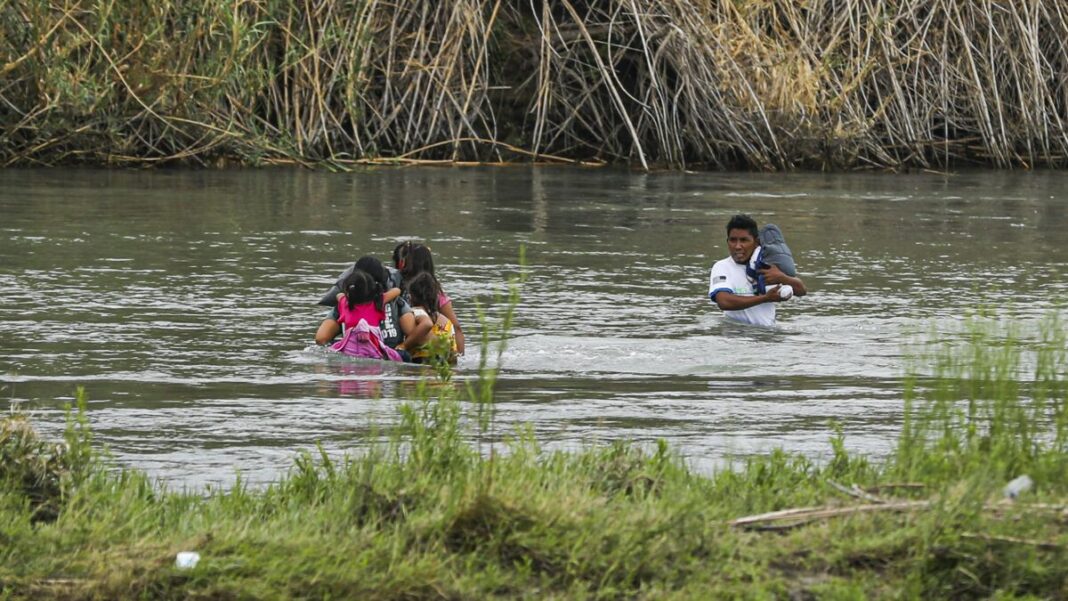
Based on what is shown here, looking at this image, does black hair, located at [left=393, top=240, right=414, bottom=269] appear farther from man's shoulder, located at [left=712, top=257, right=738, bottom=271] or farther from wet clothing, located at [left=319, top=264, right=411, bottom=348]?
man's shoulder, located at [left=712, top=257, right=738, bottom=271]

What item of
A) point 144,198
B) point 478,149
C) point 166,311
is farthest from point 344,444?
point 478,149

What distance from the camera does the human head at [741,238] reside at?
11477 mm

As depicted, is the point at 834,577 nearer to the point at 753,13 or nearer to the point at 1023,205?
the point at 1023,205

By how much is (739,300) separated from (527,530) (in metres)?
6.59

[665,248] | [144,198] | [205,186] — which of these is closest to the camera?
[665,248]

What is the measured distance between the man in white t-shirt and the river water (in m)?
0.21

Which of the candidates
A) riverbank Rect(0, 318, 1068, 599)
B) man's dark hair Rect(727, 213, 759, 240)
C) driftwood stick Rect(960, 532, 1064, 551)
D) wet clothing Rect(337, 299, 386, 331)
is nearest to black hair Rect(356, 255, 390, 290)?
wet clothing Rect(337, 299, 386, 331)

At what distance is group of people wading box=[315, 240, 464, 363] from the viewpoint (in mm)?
9930

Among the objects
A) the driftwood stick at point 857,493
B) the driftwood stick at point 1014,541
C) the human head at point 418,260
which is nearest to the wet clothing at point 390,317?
the human head at point 418,260

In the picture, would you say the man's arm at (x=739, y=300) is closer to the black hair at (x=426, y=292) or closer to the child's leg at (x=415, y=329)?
the black hair at (x=426, y=292)

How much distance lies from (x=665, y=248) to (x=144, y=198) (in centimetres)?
597

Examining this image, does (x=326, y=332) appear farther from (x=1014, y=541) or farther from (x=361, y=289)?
(x=1014, y=541)

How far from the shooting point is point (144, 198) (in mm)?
18625

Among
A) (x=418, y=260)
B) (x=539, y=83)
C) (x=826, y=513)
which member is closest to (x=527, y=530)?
(x=826, y=513)
